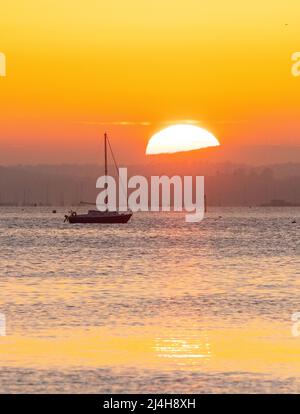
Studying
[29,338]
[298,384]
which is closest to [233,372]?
[298,384]

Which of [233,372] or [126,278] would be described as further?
[126,278]

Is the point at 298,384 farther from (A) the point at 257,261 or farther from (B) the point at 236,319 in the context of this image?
(A) the point at 257,261

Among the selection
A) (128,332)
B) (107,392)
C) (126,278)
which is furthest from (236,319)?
(126,278)

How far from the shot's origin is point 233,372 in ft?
96.0

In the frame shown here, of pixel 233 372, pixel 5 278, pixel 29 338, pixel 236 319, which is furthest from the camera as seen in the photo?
pixel 5 278

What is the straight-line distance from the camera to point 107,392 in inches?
1046

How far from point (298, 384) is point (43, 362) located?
7876mm

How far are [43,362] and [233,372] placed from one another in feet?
18.8

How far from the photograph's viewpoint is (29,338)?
3597 centimetres

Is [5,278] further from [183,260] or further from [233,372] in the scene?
[233,372]

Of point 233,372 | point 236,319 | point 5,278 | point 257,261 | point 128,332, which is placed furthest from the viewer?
point 257,261

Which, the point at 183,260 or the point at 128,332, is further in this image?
the point at 183,260
